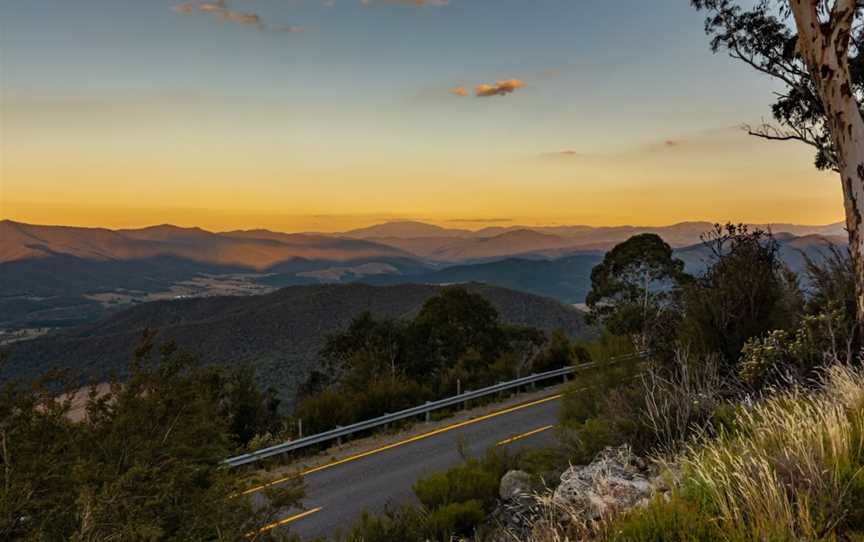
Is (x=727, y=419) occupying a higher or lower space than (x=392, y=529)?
higher

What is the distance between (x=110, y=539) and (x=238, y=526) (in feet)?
4.51

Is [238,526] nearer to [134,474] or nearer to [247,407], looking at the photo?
[134,474]

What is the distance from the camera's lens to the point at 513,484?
8414 millimetres

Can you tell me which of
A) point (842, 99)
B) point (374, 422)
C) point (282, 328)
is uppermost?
point (842, 99)

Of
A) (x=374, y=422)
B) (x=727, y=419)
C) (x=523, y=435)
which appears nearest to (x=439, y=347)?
(x=374, y=422)

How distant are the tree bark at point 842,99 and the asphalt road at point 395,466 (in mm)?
7605

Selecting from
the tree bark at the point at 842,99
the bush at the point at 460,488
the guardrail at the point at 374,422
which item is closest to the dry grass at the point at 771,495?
the bush at the point at 460,488

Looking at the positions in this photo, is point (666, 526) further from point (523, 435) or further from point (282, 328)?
point (282, 328)

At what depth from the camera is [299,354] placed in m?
108

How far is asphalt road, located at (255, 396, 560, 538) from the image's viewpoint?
9.78 metres

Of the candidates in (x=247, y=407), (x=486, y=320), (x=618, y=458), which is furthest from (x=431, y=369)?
(x=618, y=458)

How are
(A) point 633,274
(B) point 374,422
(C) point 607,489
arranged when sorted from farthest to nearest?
(A) point 633,274
(B) point 374,422
(C) point 607,489

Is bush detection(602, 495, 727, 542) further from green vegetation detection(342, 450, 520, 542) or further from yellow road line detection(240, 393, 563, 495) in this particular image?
yellow road line detection(240, 393, 563, 495)

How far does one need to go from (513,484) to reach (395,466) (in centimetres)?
472
